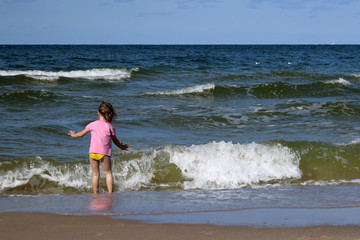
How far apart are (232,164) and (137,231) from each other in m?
4.11

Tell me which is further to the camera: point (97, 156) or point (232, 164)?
point (232, 164)

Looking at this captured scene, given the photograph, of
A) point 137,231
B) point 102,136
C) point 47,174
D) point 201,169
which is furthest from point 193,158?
point 137,231

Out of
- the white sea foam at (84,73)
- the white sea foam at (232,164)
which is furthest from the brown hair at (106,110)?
the white sea foam at (84,73)

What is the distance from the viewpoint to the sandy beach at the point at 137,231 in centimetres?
439

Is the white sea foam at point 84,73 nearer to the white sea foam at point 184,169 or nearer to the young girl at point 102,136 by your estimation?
the white sea foam at point 184,169

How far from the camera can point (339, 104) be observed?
1541cm

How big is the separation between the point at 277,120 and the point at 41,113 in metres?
6.34

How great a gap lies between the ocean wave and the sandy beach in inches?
105

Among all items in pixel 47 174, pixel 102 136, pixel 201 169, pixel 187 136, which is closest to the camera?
pixel 102 136

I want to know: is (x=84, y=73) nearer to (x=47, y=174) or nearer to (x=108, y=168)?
(x=47, y=174)

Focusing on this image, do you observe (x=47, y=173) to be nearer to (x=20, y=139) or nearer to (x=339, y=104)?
(x=20, y=139)

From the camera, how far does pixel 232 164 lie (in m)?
8.44

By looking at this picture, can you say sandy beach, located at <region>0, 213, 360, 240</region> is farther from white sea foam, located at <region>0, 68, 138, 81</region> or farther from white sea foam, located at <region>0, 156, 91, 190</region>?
white sea foam, located at <region>0, 68, 138, 81</region>

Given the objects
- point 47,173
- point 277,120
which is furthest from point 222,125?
point 47,173
